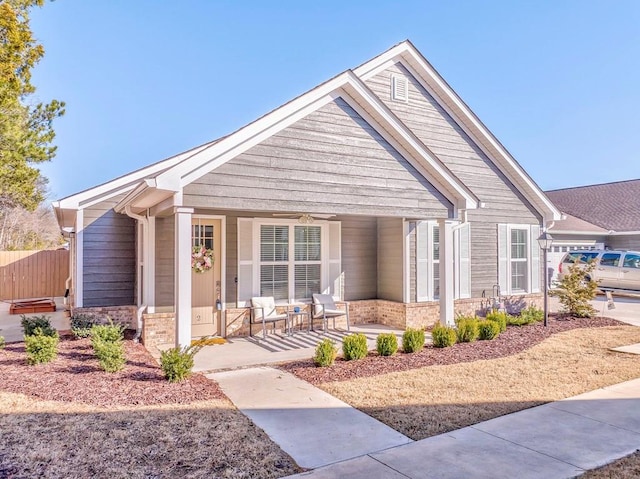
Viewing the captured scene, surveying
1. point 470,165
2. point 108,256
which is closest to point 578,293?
point 470,165

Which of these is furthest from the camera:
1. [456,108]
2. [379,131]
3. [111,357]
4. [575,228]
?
[575,228]

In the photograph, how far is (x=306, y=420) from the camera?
15.1 ft

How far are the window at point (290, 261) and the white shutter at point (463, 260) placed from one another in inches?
148

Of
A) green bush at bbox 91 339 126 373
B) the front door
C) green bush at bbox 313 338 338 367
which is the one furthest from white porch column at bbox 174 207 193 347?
the front door

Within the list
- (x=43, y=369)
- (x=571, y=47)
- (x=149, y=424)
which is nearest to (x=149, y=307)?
(x=43, y=369)

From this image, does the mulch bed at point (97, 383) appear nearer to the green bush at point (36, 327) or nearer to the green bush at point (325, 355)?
the green bush at point (36, 327)

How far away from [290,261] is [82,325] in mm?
4359

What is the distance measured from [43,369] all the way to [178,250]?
8.26 feet

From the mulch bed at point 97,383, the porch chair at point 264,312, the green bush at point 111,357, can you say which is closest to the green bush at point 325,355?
the mulch bed at point 97,383

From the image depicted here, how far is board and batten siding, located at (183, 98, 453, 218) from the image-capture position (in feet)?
21.9

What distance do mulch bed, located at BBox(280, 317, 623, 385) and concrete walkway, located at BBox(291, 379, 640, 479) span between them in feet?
7.05

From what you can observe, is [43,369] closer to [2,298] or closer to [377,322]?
[377,322]

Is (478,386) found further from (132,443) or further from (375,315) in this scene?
(375,315)

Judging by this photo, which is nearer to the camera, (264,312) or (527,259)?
(264,312)
